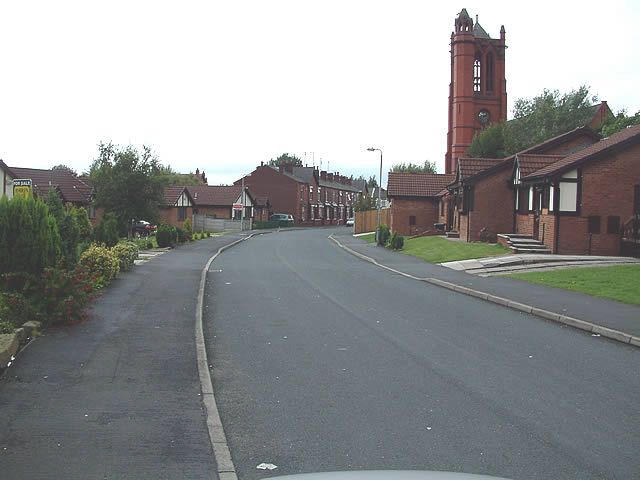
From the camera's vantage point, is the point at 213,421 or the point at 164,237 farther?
the point at 164,237

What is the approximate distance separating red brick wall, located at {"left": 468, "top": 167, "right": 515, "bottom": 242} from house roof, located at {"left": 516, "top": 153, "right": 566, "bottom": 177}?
3.40 metres

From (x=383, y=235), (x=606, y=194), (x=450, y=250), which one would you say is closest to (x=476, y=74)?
(x=383, y=235)

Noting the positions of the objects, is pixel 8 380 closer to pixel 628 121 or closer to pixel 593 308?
Result: pixel 593 308

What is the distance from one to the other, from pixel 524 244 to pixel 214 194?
5889cm

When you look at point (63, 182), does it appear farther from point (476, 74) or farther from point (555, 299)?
point (555, 299)

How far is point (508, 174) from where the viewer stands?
39938mm

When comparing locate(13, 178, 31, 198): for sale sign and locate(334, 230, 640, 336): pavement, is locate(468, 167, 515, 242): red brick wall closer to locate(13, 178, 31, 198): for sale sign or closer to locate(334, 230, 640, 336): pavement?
locate(334, 230, 640, 336): pavement

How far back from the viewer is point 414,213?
187 feet

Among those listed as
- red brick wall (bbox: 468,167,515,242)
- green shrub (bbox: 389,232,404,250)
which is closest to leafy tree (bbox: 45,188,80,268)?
red brick wall (bbox: 468,167,515,242)

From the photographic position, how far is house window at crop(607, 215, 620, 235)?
30219mm

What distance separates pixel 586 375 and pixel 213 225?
70.2 meters

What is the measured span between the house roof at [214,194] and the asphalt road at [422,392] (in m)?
70.0

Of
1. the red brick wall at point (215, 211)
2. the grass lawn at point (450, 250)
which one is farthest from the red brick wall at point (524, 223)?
the red brick wall at point (215, 211)

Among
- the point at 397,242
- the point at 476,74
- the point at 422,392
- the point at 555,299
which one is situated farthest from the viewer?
the point at 476,74
